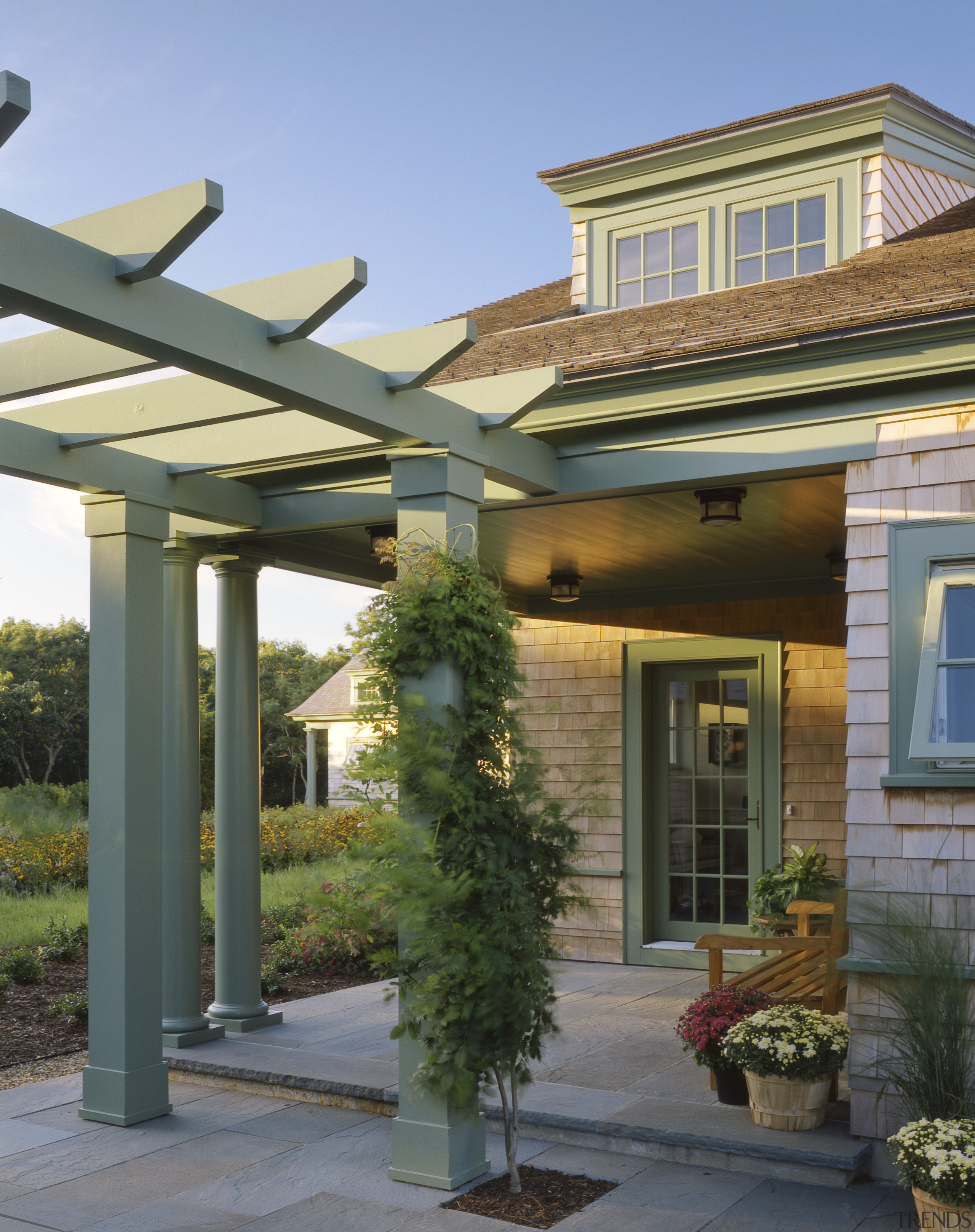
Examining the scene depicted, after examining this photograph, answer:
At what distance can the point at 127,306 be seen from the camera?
302 cm

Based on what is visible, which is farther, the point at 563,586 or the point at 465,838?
the point at 563,586

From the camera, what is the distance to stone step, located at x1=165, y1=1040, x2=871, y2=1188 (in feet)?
13.0

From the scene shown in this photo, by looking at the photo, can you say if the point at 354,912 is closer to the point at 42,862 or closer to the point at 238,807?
the point at 238,807

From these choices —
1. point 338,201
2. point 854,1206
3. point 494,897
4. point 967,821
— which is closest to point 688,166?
point 338,201

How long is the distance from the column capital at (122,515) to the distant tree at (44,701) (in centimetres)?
1771

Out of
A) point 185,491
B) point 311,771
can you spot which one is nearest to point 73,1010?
point 185,491

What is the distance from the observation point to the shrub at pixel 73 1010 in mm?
6672

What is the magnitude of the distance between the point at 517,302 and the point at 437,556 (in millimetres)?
5077

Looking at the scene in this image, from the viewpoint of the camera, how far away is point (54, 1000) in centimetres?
739

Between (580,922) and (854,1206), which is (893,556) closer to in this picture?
(854,1206)

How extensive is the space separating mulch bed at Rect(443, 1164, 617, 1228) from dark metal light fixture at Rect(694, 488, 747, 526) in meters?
2.81

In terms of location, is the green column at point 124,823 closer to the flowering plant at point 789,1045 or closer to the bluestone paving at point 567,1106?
the bluestone paving at point 567,1106

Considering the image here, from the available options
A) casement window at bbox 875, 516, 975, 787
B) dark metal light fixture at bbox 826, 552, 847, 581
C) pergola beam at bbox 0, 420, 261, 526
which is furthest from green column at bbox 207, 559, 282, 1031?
dark metal light fixture at bbox 826, 552, 847, 581

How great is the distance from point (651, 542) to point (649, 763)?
95.6 inches
